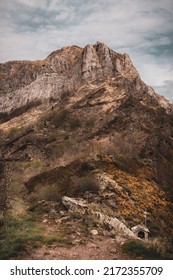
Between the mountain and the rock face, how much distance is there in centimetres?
47

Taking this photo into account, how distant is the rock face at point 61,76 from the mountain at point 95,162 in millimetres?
468

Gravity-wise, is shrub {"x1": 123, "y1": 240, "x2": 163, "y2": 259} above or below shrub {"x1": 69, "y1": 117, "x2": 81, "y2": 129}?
below

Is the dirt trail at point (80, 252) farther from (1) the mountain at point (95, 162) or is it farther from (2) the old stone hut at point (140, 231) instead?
(2) the old stone hut at point (140, 231)

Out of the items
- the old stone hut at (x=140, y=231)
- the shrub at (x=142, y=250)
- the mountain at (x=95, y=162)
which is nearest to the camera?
the shrub at (x=142, y=250)

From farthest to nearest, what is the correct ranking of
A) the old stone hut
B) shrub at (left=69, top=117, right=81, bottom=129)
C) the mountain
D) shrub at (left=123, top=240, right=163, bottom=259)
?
shrub at (left=69, top=117, right=81, bottom=129)
the mountain
the old stone hut
shrub at (left=123, top=240, right=163, bottom=259)

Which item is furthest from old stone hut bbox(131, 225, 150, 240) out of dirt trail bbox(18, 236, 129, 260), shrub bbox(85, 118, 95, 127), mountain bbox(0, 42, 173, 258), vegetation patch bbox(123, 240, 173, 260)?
shrub bbox(85, 118, 95, 127)

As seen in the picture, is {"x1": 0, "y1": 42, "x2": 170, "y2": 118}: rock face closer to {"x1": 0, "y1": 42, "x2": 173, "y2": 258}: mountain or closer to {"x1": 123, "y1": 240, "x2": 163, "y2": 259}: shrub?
{"x1": 0, "y1": 42, "x2": 173, "y2": 258}: mountain

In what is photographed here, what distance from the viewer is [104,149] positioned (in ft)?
107

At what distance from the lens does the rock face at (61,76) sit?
7538 centimetres

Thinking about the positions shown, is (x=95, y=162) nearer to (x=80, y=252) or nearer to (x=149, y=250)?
(x=80, y=252)

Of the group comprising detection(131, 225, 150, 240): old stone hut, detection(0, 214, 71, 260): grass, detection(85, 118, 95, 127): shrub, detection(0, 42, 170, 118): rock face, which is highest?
detection(0, 42, 170, 118): rock face

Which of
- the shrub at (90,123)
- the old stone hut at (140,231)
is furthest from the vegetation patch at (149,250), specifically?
the shrub at (90,123)

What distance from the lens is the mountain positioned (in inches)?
808
